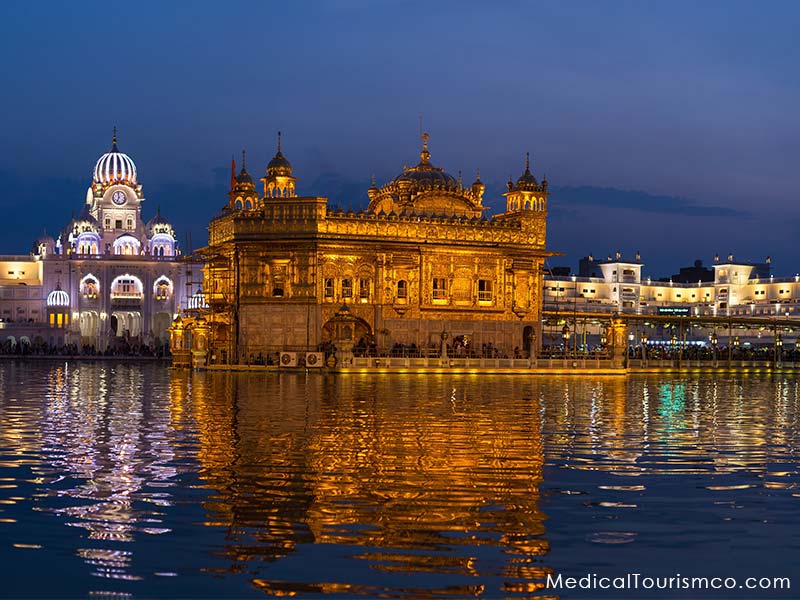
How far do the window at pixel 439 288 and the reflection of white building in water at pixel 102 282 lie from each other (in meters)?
43.8

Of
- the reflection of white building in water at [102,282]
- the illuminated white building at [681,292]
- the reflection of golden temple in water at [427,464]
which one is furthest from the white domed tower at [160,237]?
the reflection of golden temple in water at [427,464]

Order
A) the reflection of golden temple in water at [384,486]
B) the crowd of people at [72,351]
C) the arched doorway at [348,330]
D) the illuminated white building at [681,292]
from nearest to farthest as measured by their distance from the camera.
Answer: the reflection of golden temple in water at [384,486] < the arched doorway at [348,330] < the crowd of people at [72,351] < the illuminated white building at [681,292]

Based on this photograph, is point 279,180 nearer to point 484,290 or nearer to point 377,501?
point 484,290

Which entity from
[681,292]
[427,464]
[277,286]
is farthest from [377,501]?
[681,292]

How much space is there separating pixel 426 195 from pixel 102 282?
49865 mm

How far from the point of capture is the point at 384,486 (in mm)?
13578

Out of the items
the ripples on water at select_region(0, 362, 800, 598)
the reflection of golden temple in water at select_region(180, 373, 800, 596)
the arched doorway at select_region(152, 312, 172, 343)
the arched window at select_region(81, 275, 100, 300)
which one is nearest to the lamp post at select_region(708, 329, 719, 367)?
the reflection of golden temple in water at select_region(180, 373, 800, 596)

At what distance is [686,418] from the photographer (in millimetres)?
26109

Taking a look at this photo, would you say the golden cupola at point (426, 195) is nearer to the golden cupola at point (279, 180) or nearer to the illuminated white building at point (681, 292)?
the golden cupola at point (279, 180)

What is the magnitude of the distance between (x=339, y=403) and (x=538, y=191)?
41304 millimetres

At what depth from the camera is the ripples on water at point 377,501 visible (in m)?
9.14

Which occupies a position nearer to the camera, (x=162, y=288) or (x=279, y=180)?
(x=279, y=180)

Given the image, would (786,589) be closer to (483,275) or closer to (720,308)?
(483,275)

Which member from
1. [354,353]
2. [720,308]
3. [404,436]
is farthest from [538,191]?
[720,308]
